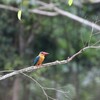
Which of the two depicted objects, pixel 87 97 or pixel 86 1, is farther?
pixel 87 97

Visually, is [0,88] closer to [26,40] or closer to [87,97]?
[26,40]

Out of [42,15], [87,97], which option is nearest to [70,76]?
[87,97]

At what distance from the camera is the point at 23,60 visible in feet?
35.9

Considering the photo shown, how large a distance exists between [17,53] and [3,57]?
46cm

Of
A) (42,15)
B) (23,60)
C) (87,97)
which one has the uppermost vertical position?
(42,15)

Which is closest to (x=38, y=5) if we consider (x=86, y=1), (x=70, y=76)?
(x=86, y=1)

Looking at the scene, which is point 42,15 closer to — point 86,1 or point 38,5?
point 38,5

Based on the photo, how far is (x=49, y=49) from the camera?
11273 mm

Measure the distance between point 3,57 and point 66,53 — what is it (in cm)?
122

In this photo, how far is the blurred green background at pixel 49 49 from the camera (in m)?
10.8

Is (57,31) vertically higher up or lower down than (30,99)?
higher up

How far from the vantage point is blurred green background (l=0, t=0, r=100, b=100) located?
1080 centimetres

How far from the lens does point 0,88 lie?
11211 millimetres

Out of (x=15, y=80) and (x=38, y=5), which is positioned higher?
(x=38, y=5)
